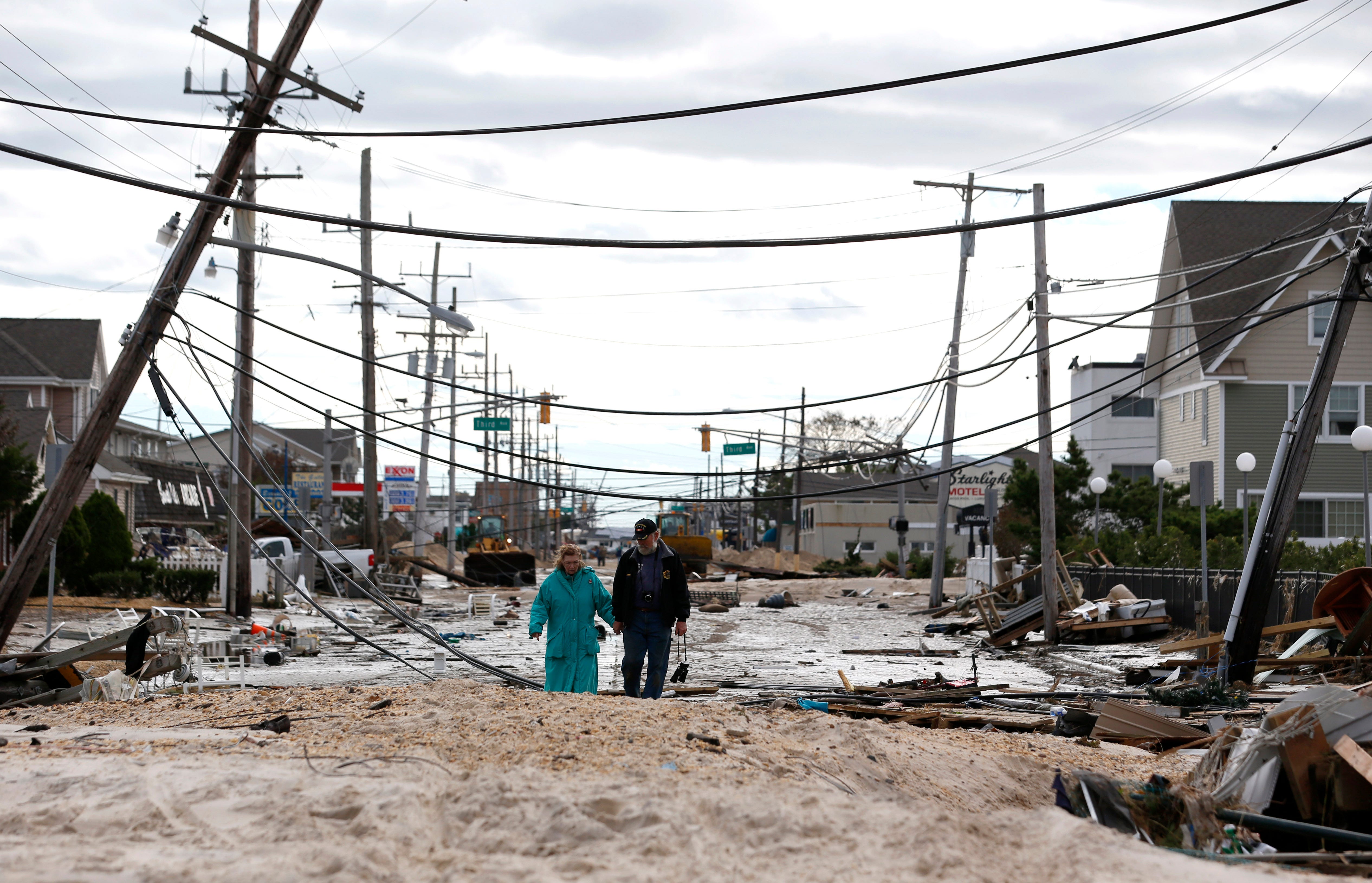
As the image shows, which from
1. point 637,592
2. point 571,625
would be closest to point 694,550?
point 637,592

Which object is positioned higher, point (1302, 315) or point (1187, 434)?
point (1302, 315)

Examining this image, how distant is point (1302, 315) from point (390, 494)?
38681 mm

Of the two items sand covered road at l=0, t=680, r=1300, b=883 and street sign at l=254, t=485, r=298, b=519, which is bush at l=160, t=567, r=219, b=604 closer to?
street sign at l=254, t=485, r=298, b=519

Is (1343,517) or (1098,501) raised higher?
(1098,501)

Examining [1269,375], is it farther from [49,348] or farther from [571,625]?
[49,348]

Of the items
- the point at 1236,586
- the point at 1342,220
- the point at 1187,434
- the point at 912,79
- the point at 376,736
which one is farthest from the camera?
the point at 1187,434

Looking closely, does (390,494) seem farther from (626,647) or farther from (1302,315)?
(626,647)

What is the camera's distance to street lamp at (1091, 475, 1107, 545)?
27.6m

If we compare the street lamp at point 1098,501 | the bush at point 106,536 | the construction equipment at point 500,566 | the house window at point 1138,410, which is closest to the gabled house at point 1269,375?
the street lamp at point 1098,501

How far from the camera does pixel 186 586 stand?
2688 centimetres

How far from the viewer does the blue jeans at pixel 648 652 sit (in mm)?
10531

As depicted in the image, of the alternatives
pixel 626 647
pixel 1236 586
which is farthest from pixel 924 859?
pixel 1236 586

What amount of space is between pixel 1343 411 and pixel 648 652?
2833 centimetres

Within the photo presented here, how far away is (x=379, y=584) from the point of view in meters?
30.6
